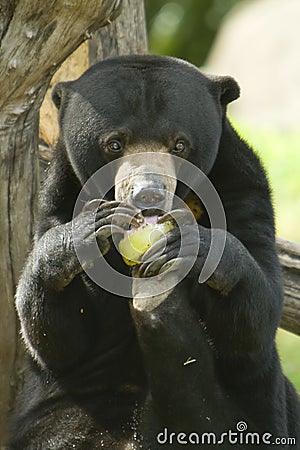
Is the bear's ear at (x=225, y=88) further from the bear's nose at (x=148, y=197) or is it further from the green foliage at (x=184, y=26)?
the green foliage at (x=184, y=26)

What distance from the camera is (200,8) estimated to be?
19.7m

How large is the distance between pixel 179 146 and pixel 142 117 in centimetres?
20

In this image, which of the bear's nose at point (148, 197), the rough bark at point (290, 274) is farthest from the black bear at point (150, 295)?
the rough bark at point (290, 274)

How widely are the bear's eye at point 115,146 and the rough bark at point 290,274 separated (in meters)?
1.73

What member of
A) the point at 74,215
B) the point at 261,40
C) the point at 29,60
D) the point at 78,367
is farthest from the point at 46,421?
the point at 261,40

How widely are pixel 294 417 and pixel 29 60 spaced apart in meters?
2.10

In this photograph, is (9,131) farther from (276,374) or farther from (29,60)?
(276,374)

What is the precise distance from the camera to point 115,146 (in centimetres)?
471

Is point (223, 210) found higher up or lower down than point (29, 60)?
lower down

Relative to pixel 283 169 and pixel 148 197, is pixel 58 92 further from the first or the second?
pixel 283 169

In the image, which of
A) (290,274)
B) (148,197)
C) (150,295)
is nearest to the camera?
(148,197)

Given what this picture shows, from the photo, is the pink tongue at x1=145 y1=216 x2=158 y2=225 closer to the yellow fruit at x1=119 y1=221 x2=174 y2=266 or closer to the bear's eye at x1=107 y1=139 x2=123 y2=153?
the yellow fruit at x1=119 y1=221 x2=174 y2=266

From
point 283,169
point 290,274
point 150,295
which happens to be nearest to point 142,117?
point 150,295

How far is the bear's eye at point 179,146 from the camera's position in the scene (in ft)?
15.4
